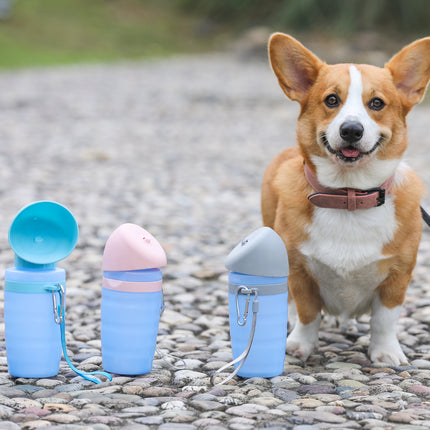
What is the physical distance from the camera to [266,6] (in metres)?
30.5

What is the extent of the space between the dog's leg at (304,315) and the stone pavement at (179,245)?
6 cm

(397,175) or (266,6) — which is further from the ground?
(266,6)

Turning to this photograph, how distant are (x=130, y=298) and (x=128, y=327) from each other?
12 centimetres

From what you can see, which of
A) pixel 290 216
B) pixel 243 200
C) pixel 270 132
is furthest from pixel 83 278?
pixel 270 132

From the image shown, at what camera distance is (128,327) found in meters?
2.91

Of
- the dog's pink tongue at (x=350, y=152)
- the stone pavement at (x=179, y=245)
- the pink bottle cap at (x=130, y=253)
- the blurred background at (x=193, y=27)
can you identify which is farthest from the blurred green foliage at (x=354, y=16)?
the pink bottle cap at (x=130, y=253)

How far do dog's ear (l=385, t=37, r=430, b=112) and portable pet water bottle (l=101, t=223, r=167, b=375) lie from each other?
1.30 meters

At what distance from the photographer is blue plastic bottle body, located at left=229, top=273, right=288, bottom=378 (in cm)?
295

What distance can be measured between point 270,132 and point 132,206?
18.5 feet

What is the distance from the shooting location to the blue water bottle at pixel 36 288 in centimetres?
284

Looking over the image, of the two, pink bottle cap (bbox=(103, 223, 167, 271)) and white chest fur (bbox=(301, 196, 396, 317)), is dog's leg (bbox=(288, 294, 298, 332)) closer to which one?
white chest fur (bbox=(301, 196, 396, 317))

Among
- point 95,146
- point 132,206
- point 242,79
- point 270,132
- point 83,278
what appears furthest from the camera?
point 242,79

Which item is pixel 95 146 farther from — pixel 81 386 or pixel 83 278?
pixel 81 386

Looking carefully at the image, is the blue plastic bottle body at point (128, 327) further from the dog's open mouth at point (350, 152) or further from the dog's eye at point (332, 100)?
the dog's eye at point (332, 100)
